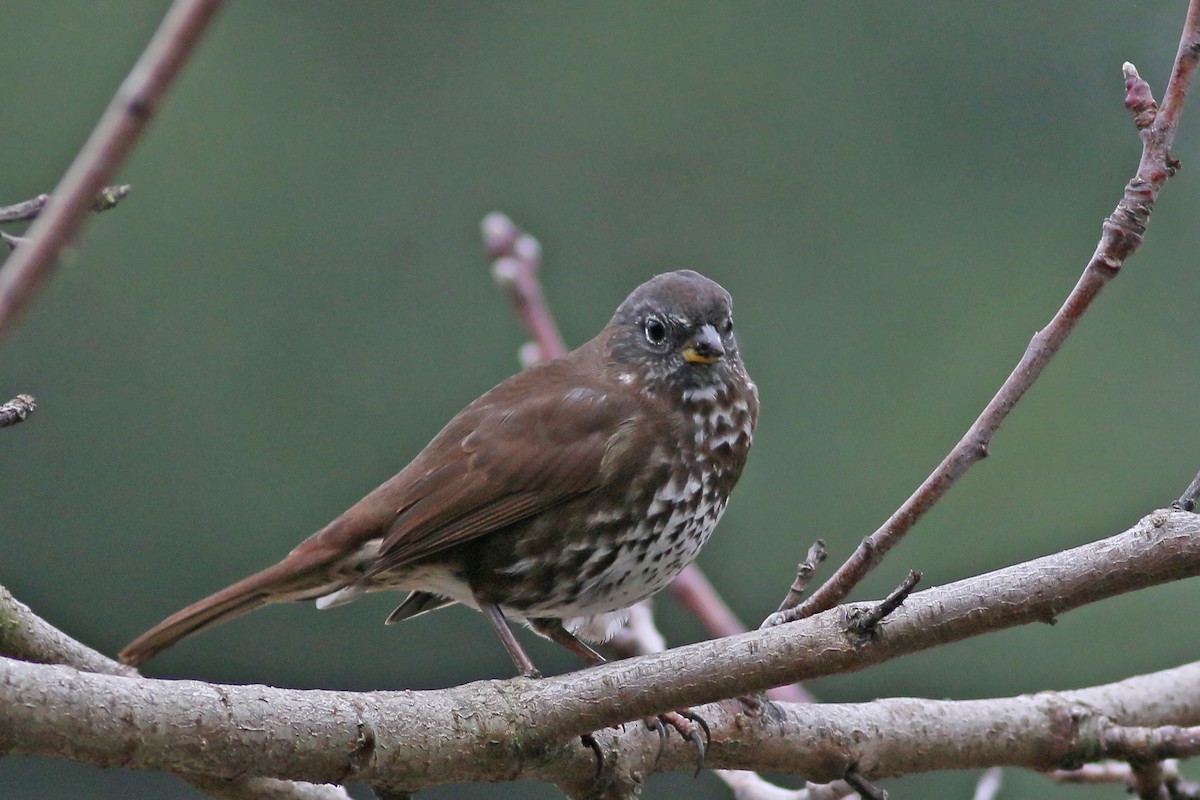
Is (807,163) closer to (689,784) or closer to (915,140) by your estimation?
(915,140)

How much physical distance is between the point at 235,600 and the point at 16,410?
1775 millimetres

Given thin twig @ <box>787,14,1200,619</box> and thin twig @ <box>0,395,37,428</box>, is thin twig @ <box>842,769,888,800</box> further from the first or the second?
thin twig @ <box>0,395,37,428</box>

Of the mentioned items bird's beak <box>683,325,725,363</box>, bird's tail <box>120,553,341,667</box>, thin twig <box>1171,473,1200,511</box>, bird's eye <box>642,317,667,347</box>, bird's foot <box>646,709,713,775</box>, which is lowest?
bird's foot <box>646,709,713,775</box>

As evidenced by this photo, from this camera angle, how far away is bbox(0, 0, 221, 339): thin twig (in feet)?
4.59

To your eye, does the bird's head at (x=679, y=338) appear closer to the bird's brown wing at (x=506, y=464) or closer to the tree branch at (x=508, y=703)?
the bird's brown wing at (x=506, y=464)

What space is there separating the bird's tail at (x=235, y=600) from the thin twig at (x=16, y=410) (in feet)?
5.19

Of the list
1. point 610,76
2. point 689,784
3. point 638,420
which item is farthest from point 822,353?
point 638,420

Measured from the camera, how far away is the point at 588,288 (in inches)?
521

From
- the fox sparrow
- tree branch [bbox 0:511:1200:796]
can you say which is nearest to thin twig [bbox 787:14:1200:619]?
tree branch [bbox 0:511:1200:796]

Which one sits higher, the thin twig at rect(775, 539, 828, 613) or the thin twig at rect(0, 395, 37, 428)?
the thin twig at rect(0, 395, 37, 428)

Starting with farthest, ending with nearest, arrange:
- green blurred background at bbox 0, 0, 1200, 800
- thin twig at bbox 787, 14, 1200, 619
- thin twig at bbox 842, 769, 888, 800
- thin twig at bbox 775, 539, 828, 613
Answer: green blurred background at bbox 0, 0, 1200, 800
thin twig at bbox 775, 539, 828, 613
thin twig at bbox 842, 769, 888, 800
thin twig at bbox 787, 14, 1200, 619

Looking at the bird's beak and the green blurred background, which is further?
the green blurred background

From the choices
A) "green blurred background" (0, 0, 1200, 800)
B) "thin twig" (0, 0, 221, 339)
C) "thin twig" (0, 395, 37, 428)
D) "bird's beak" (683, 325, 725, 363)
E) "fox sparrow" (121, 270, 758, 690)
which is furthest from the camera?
"green blurred background" (0, 0, 1200, 800)

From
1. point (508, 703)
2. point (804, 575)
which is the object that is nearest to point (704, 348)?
point (804, 575)
